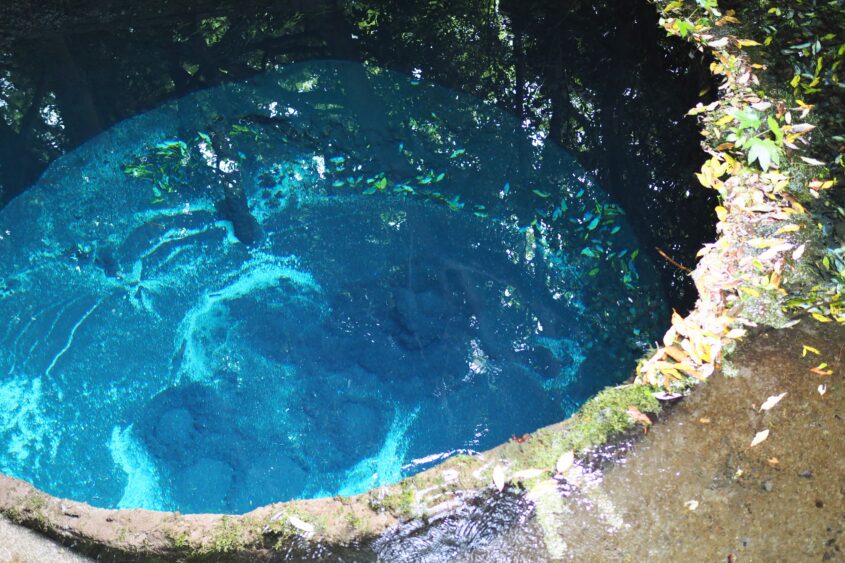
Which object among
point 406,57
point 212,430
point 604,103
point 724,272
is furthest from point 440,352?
point 406,57

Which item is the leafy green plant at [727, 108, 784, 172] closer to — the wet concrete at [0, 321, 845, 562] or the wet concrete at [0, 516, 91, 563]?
the wet concrete at [0, 321, 845, 562]

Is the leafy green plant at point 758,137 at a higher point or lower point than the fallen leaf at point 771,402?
higher

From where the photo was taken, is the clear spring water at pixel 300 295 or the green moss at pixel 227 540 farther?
the clear spring water at pixel 300 295

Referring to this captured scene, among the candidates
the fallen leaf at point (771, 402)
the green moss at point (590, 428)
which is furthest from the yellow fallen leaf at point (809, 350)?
the green moss at point (590, 428)

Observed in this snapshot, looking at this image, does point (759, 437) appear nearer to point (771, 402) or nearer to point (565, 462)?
point (771, 402)

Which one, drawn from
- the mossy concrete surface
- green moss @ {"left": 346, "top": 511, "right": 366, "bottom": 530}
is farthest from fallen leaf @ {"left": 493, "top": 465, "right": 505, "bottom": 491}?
green moss @ {"left": 346, "top": 511, "right": 366, "bottom": 530}

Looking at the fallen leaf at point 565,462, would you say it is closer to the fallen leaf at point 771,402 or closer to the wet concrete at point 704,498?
the wet concrete at point 704,498
